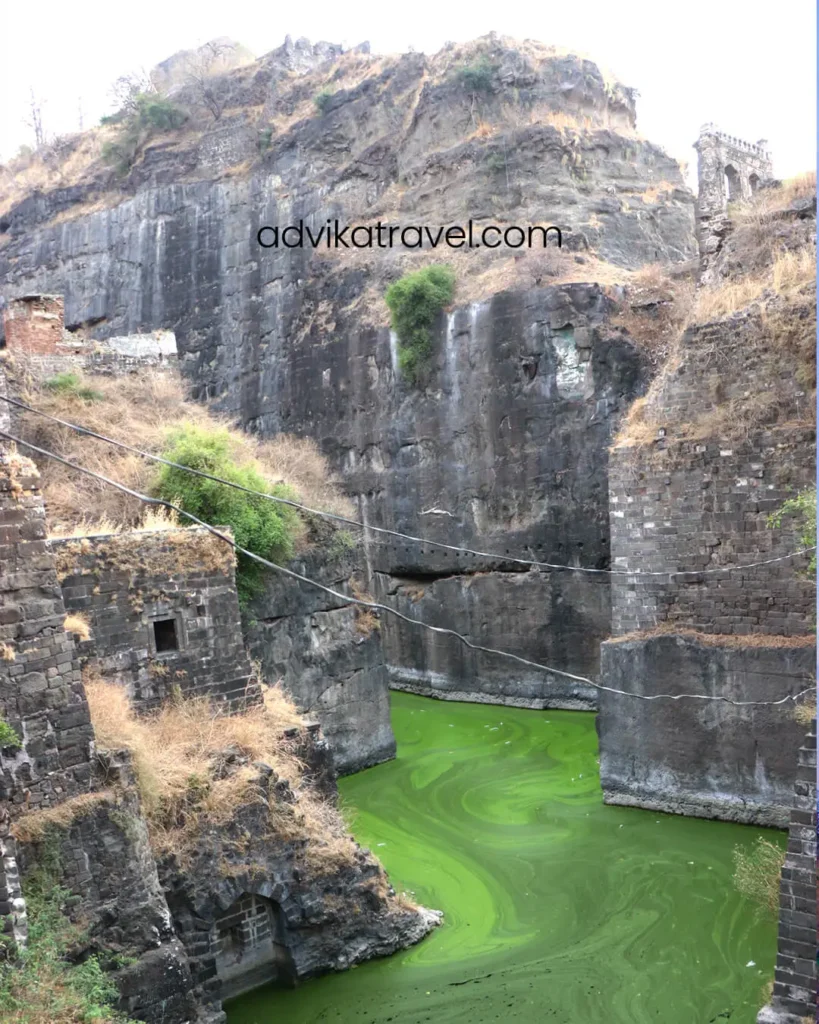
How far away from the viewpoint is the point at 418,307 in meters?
20.7

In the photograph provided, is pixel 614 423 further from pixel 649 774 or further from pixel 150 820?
pixel 150 820

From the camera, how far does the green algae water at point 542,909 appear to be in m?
8.90

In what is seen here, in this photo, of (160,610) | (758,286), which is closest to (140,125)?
(758,286)

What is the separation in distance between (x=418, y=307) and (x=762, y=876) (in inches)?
536

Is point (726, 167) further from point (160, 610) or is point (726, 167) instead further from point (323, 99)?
point (323, 99)

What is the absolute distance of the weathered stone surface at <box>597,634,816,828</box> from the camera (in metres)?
12.0

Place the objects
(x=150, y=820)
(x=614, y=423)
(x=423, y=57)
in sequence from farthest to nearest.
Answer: (x=423, y=57) → (x=614, y=423) → (x=150, y=820)

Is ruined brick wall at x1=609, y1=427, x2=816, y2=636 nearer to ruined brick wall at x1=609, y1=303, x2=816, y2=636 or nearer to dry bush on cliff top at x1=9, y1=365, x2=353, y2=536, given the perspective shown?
ruined brick wall at x1=609, y1=303, x2=816, y2=636

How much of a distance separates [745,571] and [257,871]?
23.1ft

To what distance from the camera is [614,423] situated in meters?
18.4

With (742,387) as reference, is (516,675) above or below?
below

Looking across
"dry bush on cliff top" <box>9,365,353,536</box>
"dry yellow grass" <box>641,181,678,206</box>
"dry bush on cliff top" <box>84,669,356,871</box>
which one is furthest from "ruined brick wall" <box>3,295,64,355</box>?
"dry yellow grass" <box>641,181,678,206</box>

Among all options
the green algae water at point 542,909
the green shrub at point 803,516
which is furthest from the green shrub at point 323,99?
the green shrub at point 803,516

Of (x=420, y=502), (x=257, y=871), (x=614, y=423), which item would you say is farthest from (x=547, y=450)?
(x=257, y=871)
